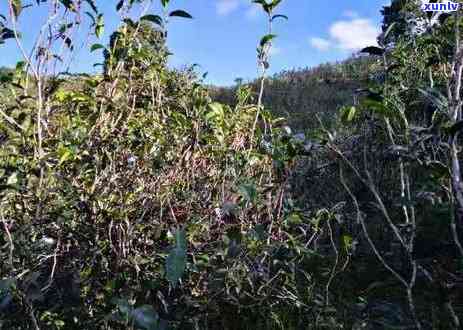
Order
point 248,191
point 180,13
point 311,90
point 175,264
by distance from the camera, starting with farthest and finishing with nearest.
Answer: point 311,90, point 180,13, point 248,191, point 175,264

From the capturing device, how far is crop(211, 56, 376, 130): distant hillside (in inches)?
424

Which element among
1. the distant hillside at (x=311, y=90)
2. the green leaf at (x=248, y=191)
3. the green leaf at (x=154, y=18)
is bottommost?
the green leaf at (x=248, y=191)

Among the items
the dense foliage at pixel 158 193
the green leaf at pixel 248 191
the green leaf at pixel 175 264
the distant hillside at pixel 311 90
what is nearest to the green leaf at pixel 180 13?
the dense foliage at pixel 158 193

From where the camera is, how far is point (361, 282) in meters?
3.48

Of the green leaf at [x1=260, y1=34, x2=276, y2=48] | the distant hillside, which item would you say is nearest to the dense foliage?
the green leaf at [x1=260, y1=34, x2=276, y2=48]

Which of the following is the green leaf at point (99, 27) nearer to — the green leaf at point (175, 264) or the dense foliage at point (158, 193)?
the dense foliage at point (158, 193)

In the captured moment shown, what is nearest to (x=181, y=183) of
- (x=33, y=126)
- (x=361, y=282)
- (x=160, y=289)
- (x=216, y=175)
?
(x=216, y=175)

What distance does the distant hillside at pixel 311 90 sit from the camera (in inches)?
424

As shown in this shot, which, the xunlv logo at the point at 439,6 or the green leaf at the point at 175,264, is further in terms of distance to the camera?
the xunlv logo at the point at 439,6

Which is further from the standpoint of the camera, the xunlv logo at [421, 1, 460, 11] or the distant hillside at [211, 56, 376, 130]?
the distant hillside at [211, 56, 376, 130]

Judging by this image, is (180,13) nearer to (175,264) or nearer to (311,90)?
(175,264)

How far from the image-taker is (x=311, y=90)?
13.6 meters

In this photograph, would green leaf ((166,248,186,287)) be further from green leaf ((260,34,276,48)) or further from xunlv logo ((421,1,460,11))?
xunlv logo ((421,1,460,11))

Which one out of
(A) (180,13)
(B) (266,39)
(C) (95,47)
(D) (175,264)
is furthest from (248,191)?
(C) (95,47)
